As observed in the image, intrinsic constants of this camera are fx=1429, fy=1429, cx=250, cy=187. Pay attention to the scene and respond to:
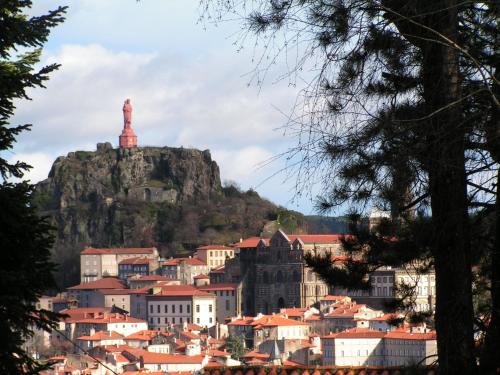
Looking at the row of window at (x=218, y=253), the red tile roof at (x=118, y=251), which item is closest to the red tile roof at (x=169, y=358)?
the row of window at (x=218, y=253)

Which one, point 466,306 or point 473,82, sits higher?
point 473,82

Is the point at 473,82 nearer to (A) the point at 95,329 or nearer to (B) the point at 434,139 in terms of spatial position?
(B) the point at 434,139

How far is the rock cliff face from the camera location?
399ft

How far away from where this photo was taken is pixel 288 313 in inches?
3556

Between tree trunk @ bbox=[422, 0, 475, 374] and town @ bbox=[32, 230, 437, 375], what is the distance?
60957mm

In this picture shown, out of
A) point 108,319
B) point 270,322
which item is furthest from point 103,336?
point 270,322

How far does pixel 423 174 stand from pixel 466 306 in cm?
77

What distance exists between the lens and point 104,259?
381 ft

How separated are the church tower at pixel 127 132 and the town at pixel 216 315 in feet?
62.3

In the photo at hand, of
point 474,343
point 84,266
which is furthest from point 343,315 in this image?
point 474,343

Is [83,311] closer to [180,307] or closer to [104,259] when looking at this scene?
[180,307]

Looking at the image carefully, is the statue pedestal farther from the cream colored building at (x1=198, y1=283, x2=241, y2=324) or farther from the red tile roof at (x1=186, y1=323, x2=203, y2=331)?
the red tile roof at (x1=186, y1=323, x2=203, y2=331)

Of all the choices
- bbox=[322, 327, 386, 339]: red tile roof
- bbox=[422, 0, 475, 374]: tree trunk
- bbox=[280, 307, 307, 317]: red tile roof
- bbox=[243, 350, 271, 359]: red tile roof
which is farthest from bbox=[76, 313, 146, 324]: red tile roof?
bbox=[422, 0, 475, 374]: tree trunk

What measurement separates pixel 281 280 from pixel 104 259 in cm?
2193
